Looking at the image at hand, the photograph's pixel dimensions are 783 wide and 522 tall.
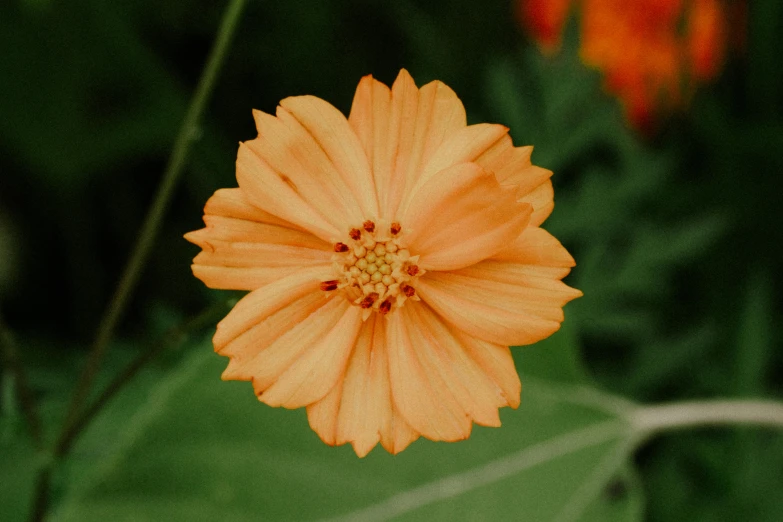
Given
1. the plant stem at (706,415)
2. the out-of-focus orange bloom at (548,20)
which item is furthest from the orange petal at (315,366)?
the out-of-focus orange bloom at (548,20)

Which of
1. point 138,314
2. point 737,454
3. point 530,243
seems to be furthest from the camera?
point 138,314

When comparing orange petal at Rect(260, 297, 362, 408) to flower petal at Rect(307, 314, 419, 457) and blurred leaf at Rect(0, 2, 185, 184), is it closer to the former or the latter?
flower petal at Rect(307, 314, 419, 457)

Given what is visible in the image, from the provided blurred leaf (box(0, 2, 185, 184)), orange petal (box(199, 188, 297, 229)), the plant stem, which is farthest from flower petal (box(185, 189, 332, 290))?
blurred leaf (box(0, 2, 185, 184))

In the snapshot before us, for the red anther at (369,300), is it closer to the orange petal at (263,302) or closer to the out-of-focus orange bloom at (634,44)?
the orange petal at (263,302)

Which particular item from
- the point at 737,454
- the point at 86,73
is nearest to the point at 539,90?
the point at 737,454

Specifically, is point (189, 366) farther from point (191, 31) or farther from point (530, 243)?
point (191, 31)

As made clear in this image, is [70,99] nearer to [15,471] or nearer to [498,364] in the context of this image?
[15,471]
